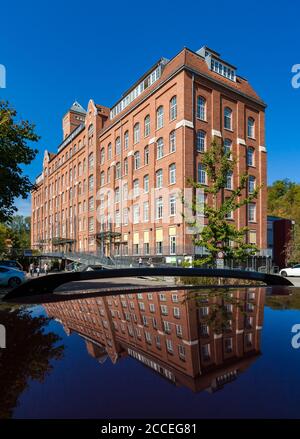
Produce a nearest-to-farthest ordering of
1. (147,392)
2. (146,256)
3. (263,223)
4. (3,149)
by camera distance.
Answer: (147,392) → (3,149) → (146,256) → (263,223)

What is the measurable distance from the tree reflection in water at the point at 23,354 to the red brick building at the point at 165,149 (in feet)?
85.3

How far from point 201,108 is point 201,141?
11.6 ft

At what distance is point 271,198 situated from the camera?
7888cm

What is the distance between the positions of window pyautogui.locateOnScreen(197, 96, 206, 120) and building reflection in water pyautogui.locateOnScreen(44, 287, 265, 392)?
3231 cm

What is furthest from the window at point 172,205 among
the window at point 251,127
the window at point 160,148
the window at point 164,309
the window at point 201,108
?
the window at point 164,309

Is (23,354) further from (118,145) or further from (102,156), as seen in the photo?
(102,156)

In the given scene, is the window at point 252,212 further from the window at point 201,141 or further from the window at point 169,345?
the window at point 169,345

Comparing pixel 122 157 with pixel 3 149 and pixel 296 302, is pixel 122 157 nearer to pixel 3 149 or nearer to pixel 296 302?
pixel 3 149

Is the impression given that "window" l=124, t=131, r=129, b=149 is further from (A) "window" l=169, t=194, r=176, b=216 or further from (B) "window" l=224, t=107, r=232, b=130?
(B) "window" l=224, t=107, r=232, b=130

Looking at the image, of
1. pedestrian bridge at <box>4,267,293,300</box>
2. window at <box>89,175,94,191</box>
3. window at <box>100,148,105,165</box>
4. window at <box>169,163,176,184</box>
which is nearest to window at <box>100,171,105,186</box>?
window at <box>100,148,105,165</box>

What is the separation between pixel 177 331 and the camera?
185cm

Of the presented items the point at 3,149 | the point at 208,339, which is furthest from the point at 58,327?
the point at 3,149

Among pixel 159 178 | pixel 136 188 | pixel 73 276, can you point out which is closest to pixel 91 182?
pixel 136 188
